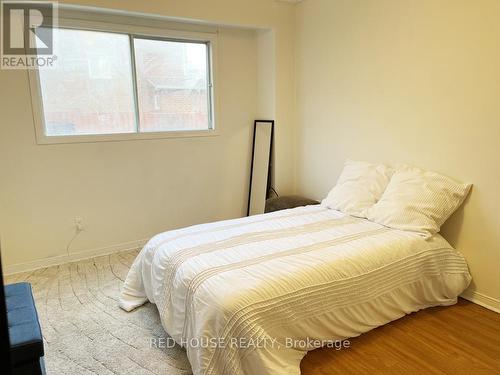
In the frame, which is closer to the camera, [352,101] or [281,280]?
[281,280]

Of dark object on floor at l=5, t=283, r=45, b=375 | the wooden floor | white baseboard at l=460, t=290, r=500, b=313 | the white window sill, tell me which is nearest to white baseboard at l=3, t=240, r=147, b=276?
the white window sill

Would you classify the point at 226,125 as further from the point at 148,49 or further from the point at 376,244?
the point at 376,244

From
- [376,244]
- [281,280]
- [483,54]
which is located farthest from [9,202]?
[483,54]

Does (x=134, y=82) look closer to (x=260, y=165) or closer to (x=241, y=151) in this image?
(x=241, y=151)

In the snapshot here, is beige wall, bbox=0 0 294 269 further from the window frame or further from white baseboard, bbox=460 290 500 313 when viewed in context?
white baseboard, bbox=460 290 500 313

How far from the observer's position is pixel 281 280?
6.15ft

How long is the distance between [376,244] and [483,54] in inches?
57.9

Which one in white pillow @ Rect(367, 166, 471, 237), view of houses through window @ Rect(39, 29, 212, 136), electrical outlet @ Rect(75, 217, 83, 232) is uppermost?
view of houses through window @ Rect(39, 29, 212, 136)

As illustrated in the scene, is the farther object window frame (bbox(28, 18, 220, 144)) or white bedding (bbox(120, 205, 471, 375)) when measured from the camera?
window frame (bbox(28, 18, 220, 144))

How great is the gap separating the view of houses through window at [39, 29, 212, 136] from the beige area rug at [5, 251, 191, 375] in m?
1.34

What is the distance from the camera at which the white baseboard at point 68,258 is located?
3.18 metres

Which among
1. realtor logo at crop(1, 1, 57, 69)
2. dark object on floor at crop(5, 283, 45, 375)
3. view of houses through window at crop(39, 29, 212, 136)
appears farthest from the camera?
view of houses through window at crop(39, 29, 212, 136)

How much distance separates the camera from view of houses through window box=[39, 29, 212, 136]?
3.20 meters

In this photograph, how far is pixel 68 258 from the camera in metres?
3.38
